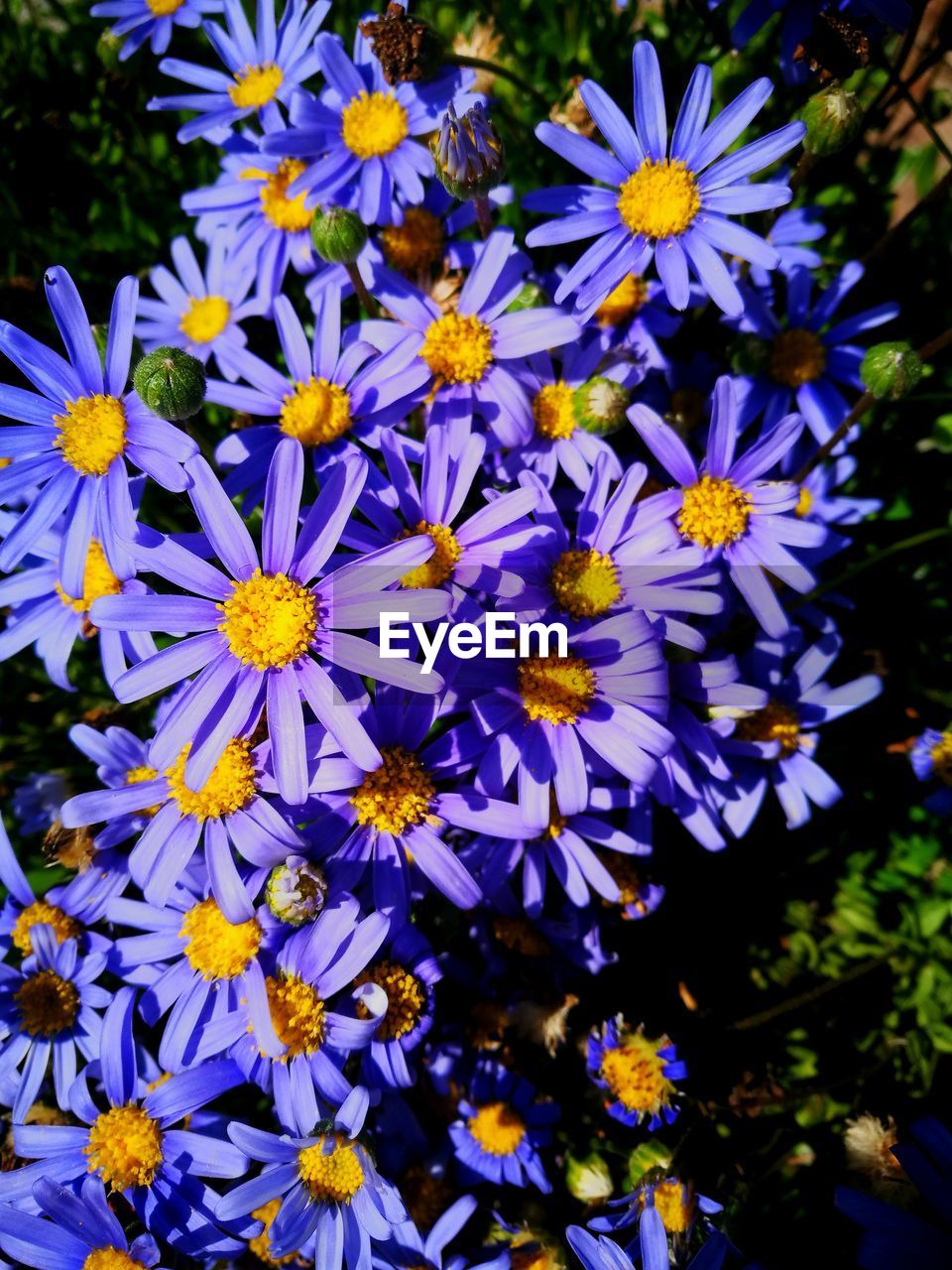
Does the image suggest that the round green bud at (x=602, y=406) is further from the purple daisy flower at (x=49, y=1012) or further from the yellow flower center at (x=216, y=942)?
the purple daisy flower at (x=49, y=1012)

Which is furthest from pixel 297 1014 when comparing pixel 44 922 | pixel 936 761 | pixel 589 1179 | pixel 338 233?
pixel 936 761

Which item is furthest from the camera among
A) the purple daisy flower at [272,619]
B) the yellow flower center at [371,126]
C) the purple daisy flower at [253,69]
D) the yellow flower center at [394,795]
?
the purple daisy flower at [253,69]

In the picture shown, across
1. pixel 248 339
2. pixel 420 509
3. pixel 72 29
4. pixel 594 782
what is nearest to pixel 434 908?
pixel 594 782

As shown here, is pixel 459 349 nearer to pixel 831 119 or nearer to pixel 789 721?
pixel 831 119

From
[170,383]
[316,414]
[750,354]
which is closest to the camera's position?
[170,383]

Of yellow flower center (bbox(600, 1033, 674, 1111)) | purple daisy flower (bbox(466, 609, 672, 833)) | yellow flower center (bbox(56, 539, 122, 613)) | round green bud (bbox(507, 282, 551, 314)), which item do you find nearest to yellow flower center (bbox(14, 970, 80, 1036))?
yellow flower center (bbox(56, 539, 122, 613))

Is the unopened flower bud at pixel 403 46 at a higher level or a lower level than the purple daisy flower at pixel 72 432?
higher

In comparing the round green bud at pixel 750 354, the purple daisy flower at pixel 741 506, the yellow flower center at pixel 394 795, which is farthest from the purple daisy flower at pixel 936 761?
the yellow flower center at pixel 394 795
